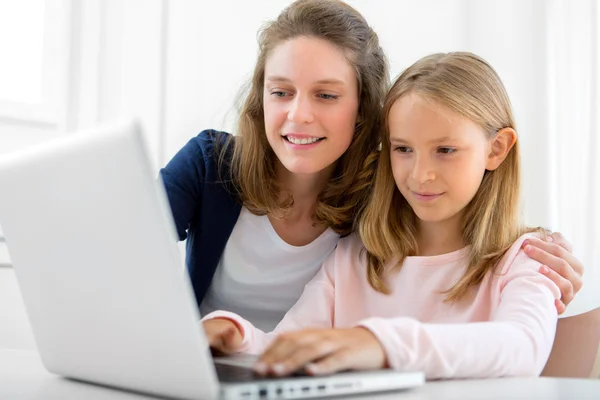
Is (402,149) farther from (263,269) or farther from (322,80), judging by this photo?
(263,269)

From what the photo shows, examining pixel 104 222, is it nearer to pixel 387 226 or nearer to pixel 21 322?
pixel 387 226

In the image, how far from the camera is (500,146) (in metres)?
1.23

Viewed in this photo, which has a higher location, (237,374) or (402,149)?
(402,149)

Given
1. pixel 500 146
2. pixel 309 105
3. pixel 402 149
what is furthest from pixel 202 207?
pixel 500 146

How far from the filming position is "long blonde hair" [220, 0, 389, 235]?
1341 mm

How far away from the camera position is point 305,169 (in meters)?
1.27

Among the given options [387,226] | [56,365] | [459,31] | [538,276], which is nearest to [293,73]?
[387,226]

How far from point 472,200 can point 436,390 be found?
0.65 metres

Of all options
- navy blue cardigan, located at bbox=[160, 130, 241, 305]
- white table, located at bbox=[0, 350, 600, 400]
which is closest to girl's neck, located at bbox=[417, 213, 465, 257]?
navy blue cardigan, located at bbox=[160, 130, 241, 305]

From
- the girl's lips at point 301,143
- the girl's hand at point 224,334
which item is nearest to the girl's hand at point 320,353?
the girl's hand at point 224,334

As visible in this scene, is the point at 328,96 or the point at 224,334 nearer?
the point at 224,334

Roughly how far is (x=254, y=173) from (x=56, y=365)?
2.21 ft

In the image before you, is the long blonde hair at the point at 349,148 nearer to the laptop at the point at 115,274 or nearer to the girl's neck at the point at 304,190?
the girl's neck at the point at 304,190

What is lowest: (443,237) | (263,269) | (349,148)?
(263,269)
